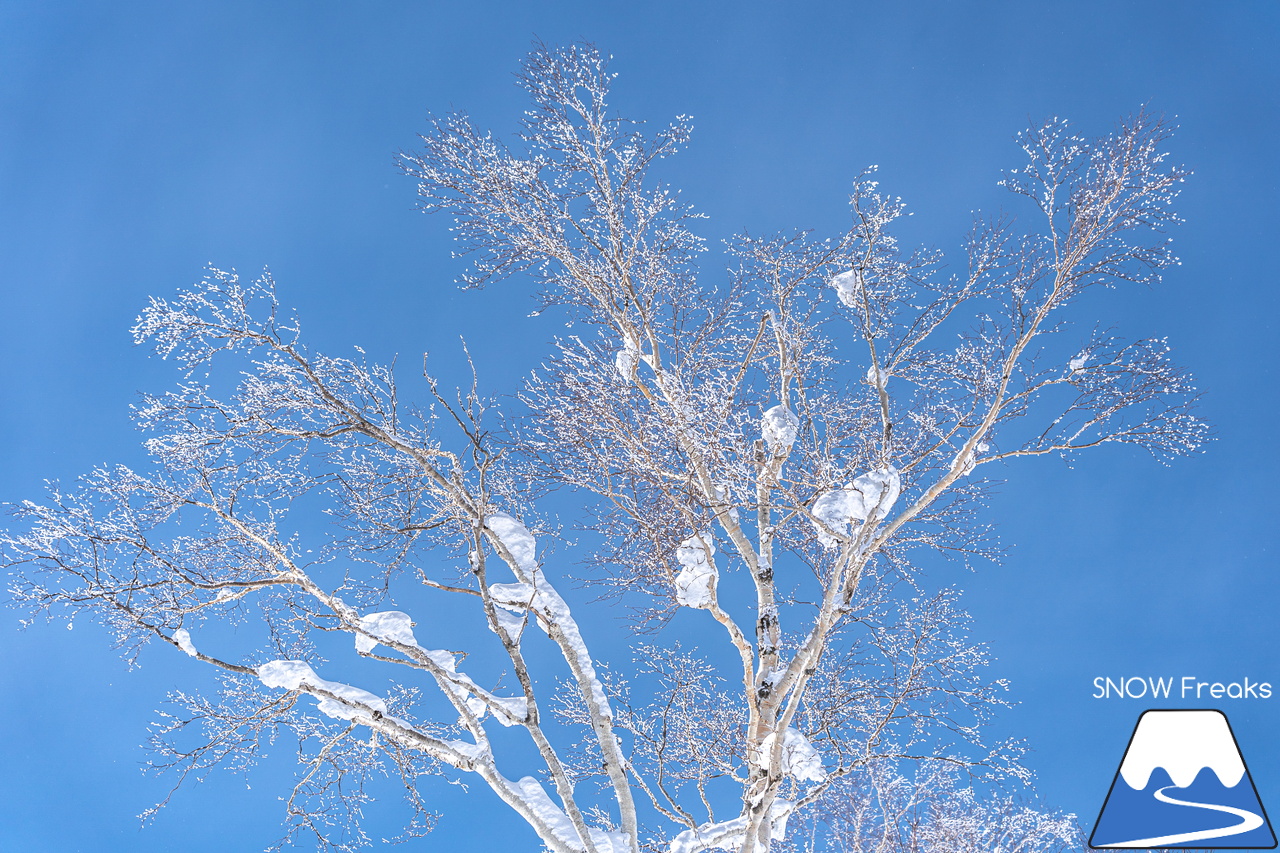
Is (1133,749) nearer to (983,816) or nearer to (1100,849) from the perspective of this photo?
(1100,849)

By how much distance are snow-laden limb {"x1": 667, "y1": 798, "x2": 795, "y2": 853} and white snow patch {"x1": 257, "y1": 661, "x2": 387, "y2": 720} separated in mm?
2654

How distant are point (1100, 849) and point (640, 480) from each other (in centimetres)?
368

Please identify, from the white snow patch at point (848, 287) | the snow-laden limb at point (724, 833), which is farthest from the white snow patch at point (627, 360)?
the snow-laden limb at point (724, 833)

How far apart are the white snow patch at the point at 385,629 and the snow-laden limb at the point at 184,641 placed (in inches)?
45.7

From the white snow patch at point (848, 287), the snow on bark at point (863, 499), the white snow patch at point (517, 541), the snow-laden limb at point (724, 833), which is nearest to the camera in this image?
the snow on bark at point (863, 499)

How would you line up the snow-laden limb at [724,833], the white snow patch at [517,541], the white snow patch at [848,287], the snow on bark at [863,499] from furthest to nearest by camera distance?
the white snow patch at [848,287]
the white snow patch at [517,541]
the snow-laden limb at [724,833]
the snow on bark at [863,499]

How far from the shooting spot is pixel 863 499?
18.0 ft

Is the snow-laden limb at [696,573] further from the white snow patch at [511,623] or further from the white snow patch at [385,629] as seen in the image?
the white snow patch at [385,629]

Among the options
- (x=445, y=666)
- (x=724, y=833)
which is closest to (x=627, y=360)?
(x=445, y=666)

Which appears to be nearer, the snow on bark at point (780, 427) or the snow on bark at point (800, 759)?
the snow on bark at point (800, 759)

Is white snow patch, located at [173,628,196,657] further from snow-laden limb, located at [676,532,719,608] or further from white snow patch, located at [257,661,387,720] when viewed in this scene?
snow-laden limb, located at [676,532,719,608]

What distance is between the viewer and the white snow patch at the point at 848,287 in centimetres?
643

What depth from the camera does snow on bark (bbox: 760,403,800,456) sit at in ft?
20.5

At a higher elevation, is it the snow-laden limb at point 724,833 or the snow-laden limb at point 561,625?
the snow-laden limb at point 561,625
